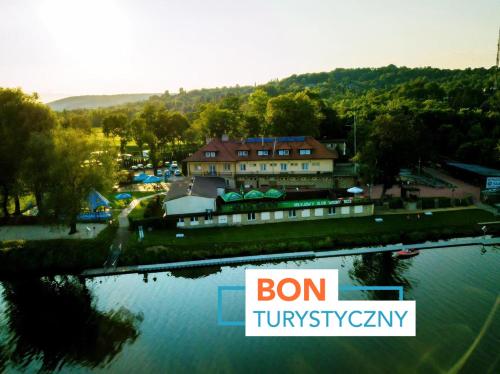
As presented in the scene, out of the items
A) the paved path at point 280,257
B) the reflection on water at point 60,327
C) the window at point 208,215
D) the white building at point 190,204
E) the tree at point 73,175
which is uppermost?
the tree at point 73,175

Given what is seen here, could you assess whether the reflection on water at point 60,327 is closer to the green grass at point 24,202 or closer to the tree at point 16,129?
the tree at point 16,129

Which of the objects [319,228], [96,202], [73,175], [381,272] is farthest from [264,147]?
[381,272]

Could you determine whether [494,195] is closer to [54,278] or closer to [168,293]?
[168,293]

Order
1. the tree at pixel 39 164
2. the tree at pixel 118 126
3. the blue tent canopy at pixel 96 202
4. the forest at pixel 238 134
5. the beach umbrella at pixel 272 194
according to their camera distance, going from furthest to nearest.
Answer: the tree at pixel 118 126 → the beach umbrella at pixel 272 194 → the blue tent canopy at pixel 96 202 → the forest at pixel 238 134 → the tree at pixel 39 164

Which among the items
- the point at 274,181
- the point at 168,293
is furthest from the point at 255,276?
the point at 274,181

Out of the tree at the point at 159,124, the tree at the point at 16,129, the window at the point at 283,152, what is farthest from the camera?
the tree at the point at 159,124

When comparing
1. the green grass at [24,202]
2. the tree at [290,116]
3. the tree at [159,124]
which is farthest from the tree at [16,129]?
the tree at [290,116]

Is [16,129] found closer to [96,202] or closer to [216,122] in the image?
[96,202]

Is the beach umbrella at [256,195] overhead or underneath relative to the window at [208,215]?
overhead
